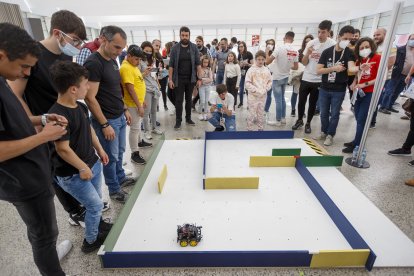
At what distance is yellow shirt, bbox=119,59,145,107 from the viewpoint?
236 centimetres

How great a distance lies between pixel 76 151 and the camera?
137 cm

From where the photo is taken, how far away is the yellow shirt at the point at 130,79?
7.73ft

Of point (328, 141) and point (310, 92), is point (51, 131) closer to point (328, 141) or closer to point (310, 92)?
point (328, 141)

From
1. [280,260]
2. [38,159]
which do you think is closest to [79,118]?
[38,159]

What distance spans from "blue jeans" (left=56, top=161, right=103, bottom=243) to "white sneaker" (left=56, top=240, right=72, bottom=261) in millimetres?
144

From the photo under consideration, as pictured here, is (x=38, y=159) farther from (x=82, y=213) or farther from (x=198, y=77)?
(x=198, y=77)

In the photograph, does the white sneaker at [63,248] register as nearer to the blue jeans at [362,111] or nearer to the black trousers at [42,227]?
the black trousers at [42,227]

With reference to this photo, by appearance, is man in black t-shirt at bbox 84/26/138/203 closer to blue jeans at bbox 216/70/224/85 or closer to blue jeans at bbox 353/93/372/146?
blue jeans at bbox 353/93/372/146

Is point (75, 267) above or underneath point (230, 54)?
underneath

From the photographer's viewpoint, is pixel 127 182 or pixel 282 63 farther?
pixel 282 63

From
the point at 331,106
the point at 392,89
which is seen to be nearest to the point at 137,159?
the point at 331,106

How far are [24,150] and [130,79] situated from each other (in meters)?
1.58

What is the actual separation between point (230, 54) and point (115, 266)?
13.3ft

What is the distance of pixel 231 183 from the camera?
2.05 meters
